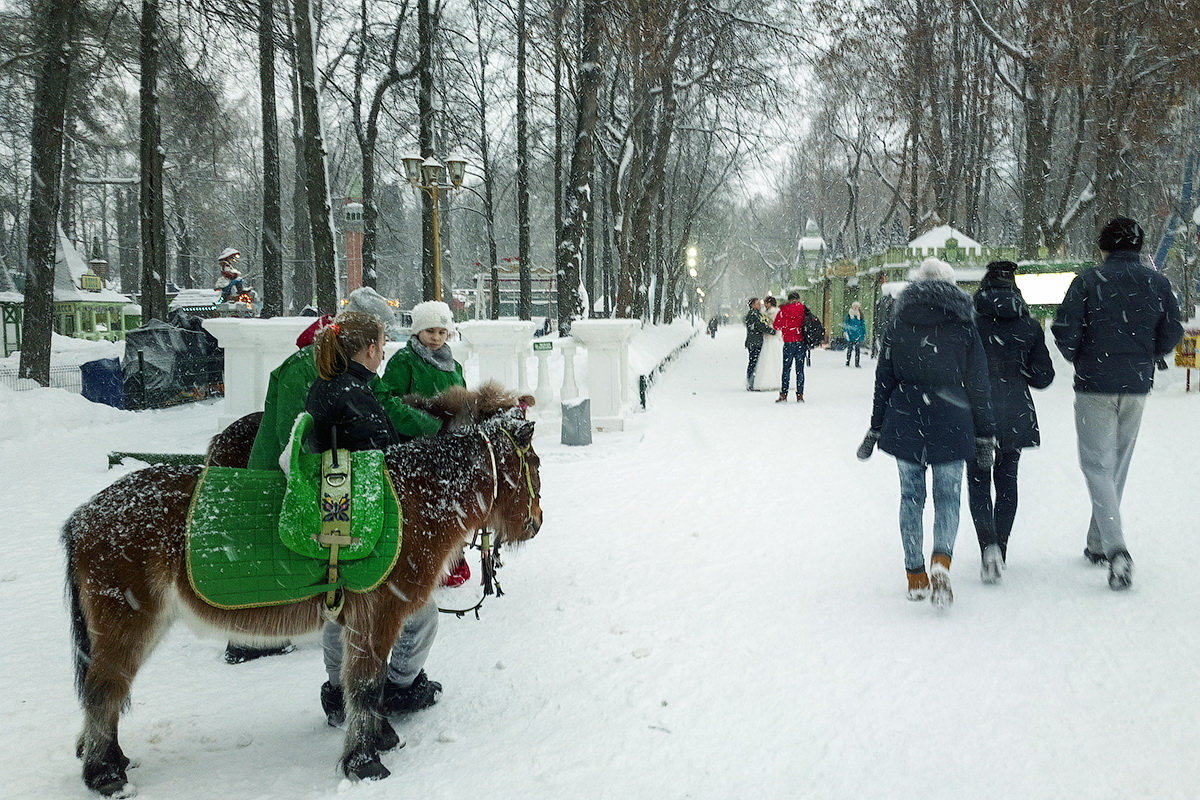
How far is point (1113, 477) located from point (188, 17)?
1344 cm

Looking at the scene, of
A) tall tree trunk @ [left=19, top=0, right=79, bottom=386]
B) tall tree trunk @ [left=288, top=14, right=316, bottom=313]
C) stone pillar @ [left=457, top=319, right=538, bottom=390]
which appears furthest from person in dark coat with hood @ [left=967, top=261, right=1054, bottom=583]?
tall tree trunk @ [left=288, top=14, right=316, bottom=313]

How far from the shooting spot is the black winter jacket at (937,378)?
4.65 meters

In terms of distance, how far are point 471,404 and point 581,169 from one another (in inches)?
509

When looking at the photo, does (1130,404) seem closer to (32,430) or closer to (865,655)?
(865,655)

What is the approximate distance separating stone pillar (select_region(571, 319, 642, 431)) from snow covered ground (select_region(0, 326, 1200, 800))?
414 centimetres

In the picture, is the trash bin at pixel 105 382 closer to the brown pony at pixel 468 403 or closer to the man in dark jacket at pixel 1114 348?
the brown pony at pixel 468 403

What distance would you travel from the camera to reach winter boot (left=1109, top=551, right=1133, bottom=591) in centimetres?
482

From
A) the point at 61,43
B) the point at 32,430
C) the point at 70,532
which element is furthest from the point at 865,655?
the point at 61,43

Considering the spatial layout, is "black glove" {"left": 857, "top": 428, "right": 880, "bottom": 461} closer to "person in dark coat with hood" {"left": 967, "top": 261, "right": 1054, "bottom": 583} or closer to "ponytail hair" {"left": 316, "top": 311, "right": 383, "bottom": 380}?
"person in dark coat with hood" {"left": 967, "top": 261, "right": 1054, "bottom": 583}

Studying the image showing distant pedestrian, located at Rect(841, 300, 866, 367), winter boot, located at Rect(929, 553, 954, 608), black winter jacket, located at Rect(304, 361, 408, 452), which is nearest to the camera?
black winter jacket, located at Rect(304, 361, 408, 452)

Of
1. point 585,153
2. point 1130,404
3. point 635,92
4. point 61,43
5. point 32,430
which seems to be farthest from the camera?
point 635,92

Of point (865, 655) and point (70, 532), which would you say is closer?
point (70, 532)

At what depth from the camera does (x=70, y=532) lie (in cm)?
302

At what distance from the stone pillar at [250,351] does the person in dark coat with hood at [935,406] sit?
24.1 feet
